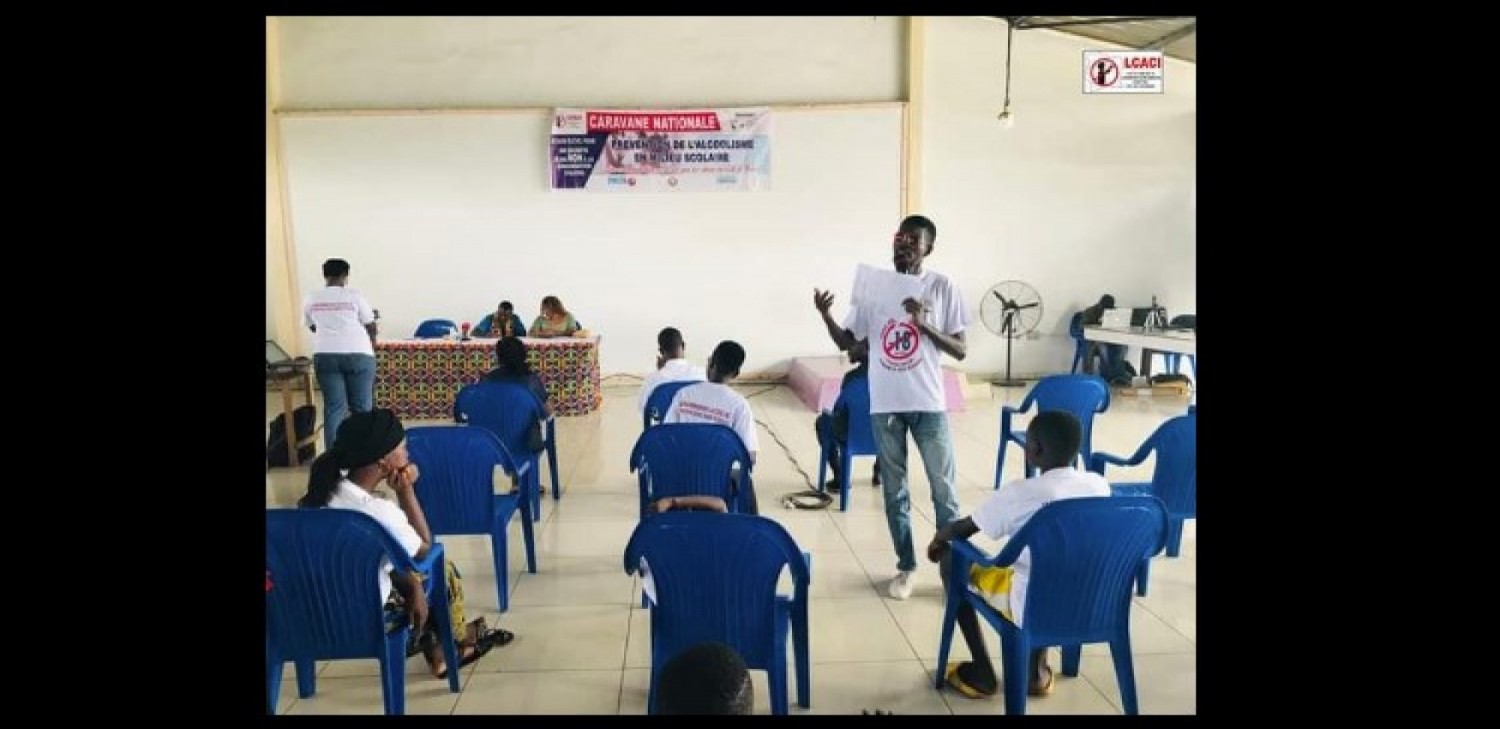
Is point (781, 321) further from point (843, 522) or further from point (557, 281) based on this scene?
point (843, 522)

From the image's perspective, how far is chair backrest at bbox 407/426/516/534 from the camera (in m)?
3.01

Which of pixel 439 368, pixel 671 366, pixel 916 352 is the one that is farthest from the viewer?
pixel 439 368

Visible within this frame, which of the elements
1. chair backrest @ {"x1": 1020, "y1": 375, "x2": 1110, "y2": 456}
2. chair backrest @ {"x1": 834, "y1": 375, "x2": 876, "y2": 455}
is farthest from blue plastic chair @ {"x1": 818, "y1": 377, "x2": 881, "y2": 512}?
chair backrest @ {"x1": 1020, "y1": 375, "x2": 1110, "y2": 456}

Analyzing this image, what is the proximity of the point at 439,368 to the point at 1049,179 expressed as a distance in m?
6.29

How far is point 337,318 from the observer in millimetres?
5117

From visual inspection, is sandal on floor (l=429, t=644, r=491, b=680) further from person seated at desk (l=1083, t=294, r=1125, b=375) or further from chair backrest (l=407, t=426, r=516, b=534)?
person seated at desk (l=1083, t=294, r=1125, b=375)

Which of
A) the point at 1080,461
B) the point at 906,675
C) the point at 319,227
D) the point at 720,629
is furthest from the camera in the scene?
the point at 319,227

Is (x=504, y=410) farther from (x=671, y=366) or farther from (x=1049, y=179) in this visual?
(x=1049, y=179)

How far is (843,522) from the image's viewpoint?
4.18 metres

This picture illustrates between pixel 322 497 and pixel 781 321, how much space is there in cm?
701

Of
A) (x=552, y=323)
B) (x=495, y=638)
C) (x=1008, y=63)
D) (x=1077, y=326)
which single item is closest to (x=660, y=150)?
(x=552, y=323)
